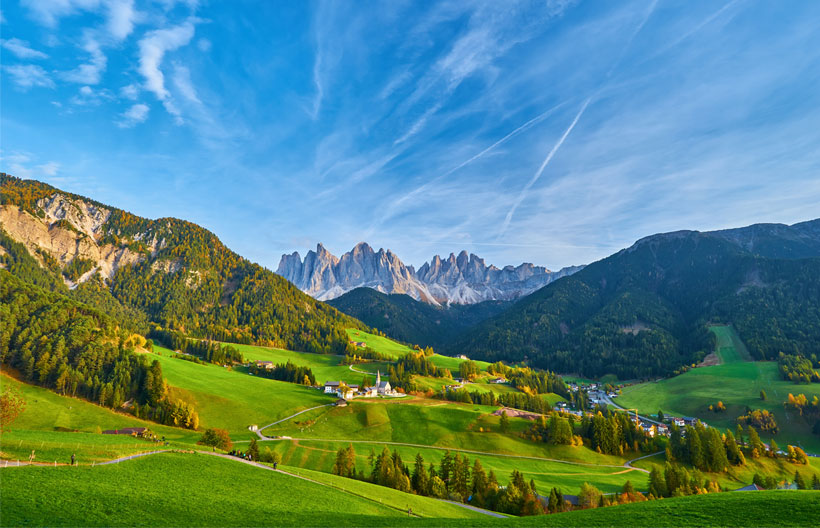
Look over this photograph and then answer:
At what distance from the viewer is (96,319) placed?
133 meters

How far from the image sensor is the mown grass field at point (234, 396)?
334 feet

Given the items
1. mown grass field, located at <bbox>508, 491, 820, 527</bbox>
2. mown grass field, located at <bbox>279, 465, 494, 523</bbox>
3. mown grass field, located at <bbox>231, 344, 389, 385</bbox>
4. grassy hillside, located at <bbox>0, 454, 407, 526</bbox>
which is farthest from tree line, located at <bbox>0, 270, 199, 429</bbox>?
mown grass field, located at <bbox>508, 491, 820, 527</bbox>

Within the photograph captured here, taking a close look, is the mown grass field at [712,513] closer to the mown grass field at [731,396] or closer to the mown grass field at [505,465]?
the mown grass field at [505,465]

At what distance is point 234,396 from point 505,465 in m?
83.4

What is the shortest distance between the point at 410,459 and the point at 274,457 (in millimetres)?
38609

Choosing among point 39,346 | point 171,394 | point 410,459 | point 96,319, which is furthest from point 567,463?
point 96,319

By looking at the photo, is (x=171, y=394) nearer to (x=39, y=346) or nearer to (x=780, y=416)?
(x=39, y=346)

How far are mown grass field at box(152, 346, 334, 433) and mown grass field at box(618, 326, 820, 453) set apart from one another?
15541 centimetres

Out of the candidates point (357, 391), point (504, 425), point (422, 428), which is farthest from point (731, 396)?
point (357, 391)

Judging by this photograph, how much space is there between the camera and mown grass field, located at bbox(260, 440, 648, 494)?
75.6m

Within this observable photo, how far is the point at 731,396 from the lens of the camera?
6398 inches

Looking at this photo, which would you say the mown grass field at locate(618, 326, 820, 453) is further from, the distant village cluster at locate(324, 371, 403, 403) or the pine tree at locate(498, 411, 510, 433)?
the distant village cluster at locate(324, 371, 403, 403)

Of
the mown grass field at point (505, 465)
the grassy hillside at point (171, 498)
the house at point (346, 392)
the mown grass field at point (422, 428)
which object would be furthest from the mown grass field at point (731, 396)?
the grassy hillside at point (171, 498)

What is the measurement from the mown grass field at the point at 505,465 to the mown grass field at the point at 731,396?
8824 centimetres
